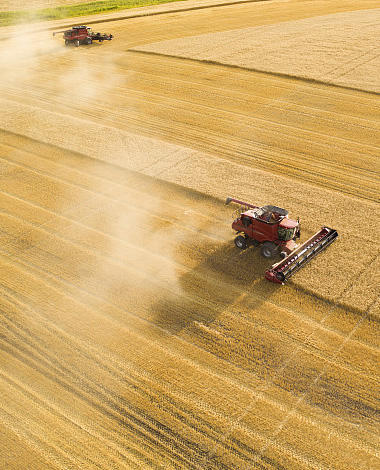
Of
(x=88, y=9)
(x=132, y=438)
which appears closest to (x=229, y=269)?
(x=132, y=438)

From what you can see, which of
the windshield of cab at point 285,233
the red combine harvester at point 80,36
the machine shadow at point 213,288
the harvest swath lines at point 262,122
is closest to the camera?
the machine shadow at point 213,288

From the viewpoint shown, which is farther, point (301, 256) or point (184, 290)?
point (301, 256)

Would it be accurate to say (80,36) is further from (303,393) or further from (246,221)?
(303,393)


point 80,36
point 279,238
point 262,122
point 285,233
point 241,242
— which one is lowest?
point 241,242

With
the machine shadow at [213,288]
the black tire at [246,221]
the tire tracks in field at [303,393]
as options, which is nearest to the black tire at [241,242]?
the machine shadow at [213,288]

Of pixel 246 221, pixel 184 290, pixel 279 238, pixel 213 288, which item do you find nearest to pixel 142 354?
pixel 184 290

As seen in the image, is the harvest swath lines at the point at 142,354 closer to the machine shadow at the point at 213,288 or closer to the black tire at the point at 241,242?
the machine shadow at the point at 213,288
